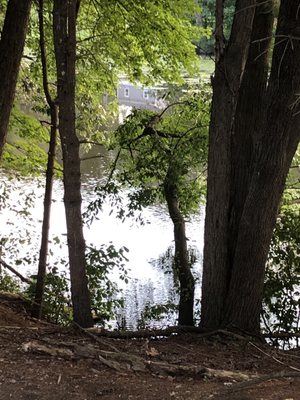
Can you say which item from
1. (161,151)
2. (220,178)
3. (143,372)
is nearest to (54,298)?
(161,151)

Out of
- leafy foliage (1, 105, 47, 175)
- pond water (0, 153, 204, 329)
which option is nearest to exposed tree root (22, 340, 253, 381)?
leafy foliage (1, 105, 47, 175)

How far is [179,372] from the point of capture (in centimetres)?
421

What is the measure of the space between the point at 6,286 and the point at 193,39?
5.52 metres

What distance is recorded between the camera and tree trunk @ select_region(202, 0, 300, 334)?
18.2 feet

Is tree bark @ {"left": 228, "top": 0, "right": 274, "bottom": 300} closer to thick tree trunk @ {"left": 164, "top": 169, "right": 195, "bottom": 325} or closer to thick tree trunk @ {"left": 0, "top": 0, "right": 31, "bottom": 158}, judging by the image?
thick tree trunk @ {"left": 164, "top": 169, "right": 195, "bottom": 325}

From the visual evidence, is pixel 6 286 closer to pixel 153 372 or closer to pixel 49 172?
pixel 49 172

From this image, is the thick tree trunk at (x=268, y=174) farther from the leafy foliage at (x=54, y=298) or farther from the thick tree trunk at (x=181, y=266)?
the leafy foliage at (x=54, y=298)

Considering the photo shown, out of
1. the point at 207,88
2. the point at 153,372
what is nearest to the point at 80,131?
the point at 207,88

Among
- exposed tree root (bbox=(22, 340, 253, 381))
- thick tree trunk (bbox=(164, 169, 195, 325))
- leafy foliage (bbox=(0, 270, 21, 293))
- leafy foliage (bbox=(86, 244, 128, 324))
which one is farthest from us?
leafy foliage (bbox=(0, 270, 21, 293))

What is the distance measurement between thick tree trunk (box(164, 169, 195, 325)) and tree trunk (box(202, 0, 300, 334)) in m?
2.58

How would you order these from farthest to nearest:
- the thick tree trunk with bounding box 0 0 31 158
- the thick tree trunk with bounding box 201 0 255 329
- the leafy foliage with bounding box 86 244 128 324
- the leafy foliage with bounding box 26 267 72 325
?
the leafy foliage with bounding box 26 267 72 325 → the leafy foliage with bounding box 86 244 128 324 → the thick tree trunk with bounding box 0 0 31 158 → the thick tree trunk with bounding box 201 0 255 329

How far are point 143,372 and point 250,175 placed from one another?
270 centimetres

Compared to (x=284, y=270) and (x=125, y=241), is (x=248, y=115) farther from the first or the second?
(x=125, y=241)

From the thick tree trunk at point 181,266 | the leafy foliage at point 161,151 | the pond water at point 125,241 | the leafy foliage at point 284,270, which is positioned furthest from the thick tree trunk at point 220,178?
the pond water at point 125,241
